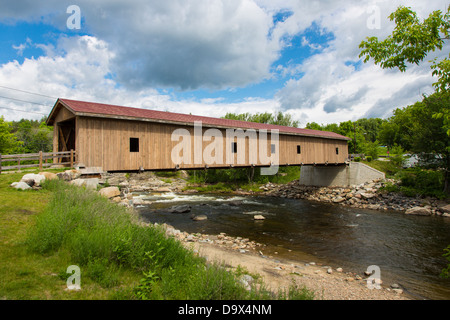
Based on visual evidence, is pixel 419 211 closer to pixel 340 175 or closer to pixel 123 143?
pixel 340 175

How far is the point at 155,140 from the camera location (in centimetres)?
1316

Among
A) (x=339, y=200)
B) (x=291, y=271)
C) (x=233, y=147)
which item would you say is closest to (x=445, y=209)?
(x=339, y=200)

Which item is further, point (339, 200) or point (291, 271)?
point (339, 200)

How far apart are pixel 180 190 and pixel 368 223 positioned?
21.9m

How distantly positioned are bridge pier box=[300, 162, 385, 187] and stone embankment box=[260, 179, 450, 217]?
850 mm

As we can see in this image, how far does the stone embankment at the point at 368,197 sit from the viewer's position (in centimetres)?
1655

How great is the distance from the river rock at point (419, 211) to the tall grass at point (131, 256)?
17.1 m

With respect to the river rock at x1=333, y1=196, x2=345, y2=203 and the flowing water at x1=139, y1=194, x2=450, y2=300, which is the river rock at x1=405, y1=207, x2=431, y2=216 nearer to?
the flowing water at x1=139, y1=194, x2=450, y2=300

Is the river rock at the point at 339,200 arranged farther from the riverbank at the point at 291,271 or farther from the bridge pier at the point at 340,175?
the riverbank at the point at 291,271

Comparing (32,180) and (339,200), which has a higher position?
(32,180)

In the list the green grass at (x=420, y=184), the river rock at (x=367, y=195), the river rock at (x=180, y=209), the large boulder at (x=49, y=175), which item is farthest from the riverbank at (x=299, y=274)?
the green grass at (x=420, y=184)

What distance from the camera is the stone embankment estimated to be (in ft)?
54.3

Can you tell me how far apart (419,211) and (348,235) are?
8395 millimetres
